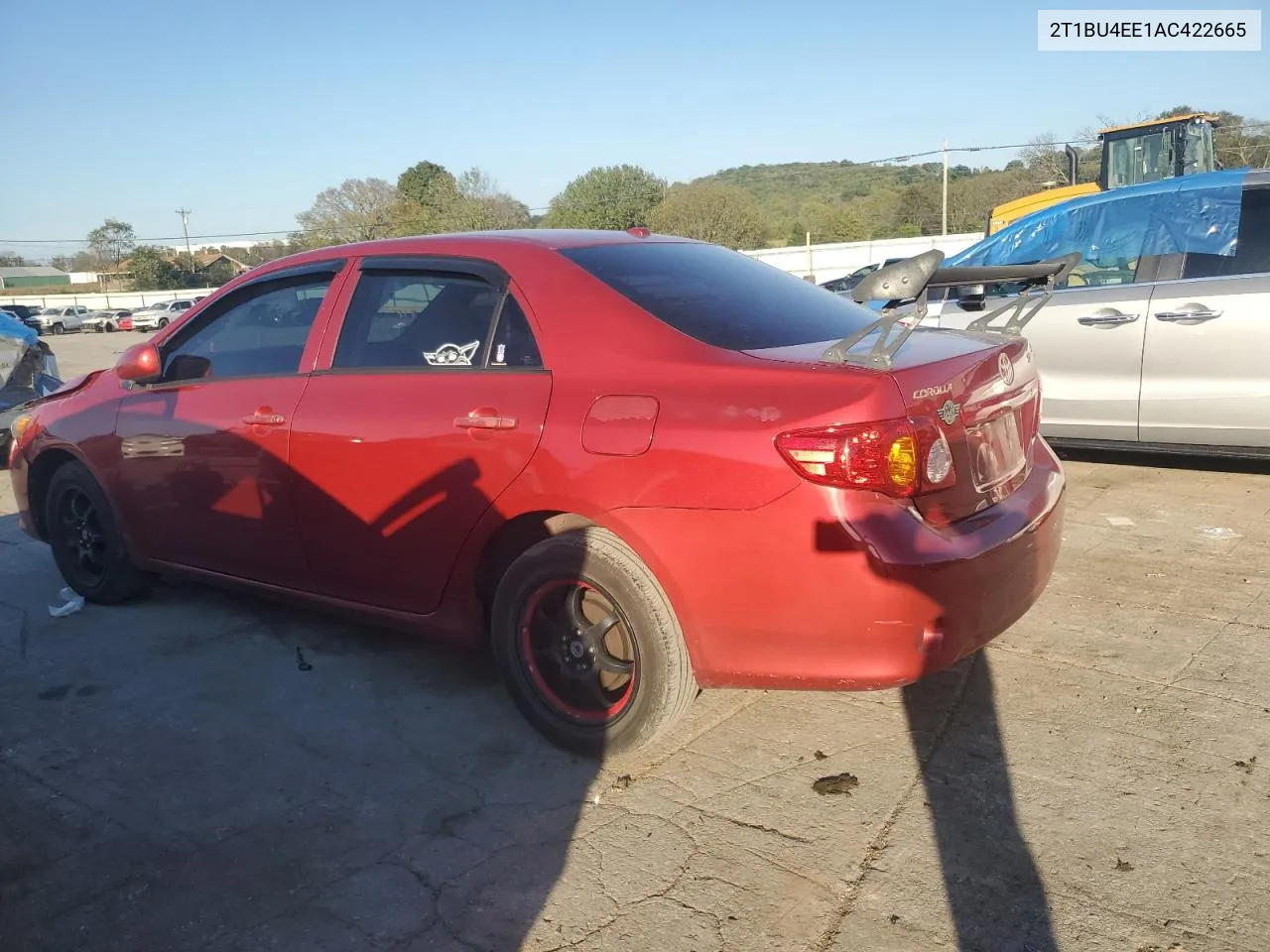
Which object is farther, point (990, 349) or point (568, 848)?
point (990, 349)

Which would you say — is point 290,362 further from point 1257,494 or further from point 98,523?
point 1257,494

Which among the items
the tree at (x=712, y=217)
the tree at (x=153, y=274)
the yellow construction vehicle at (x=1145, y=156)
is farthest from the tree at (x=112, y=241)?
the yellow construction vehicle at (x=1145, y=156)

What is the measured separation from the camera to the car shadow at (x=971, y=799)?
227 cm

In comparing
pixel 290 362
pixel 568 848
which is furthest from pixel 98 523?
pixel 568 848

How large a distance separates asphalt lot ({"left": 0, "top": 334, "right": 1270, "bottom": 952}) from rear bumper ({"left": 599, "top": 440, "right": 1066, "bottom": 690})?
0.44 metres

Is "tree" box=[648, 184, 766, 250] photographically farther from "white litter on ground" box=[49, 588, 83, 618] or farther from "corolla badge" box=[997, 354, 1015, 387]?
"corolla badge" box=[997, 354, 1015, 387]

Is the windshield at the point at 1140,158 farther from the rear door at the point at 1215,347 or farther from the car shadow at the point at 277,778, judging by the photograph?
the car shadow at the point at 277,778

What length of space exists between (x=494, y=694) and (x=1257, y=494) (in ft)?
14.9

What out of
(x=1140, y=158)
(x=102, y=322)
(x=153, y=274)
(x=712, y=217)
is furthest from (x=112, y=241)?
(x=1140, y=158)

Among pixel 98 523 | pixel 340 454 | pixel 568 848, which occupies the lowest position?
pixel 568 848

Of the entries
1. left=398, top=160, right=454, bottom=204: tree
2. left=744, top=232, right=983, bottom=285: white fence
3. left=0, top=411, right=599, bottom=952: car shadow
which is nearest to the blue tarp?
left=0, top=411, right=599, bottom=952: car shadow

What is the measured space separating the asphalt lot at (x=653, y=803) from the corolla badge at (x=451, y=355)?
1218 mm

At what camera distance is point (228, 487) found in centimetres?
395

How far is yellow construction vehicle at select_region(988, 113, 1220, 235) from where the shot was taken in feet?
49.1
